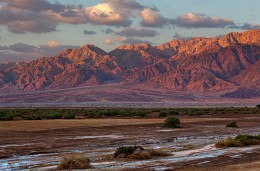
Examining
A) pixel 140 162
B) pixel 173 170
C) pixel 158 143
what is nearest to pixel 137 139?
pixel 158 143

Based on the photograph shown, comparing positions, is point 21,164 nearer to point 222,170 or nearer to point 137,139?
point 222,170

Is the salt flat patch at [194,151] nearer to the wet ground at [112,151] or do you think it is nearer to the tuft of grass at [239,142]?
the wet ground at [112,151]

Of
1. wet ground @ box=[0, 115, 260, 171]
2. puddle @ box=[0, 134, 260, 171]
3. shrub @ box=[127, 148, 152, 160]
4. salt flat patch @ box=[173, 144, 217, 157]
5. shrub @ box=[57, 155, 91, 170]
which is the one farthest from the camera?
salt flat patch @ box=[173, 144, 217, 157]

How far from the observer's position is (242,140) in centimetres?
2500

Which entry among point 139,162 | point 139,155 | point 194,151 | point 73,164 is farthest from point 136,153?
point 194,151

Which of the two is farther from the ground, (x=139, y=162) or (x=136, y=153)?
(x=136, y=153)

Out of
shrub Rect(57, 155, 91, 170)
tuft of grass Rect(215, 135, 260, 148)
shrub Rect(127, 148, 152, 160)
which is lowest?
tuft of grass Rect(215, 135, 260, 148)

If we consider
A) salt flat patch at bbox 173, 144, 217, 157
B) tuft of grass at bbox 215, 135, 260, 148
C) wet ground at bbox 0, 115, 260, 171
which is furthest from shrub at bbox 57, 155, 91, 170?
tuft of grass at bbox 215, 135, 260, 148

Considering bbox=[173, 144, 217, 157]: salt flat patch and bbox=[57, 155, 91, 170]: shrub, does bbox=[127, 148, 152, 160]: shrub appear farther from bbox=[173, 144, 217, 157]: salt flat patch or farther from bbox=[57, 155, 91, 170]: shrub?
bbox=[57, 155, 91, 170]: shrub

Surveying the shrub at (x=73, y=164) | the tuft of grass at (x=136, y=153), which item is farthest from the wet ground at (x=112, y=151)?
the tuft of grass at (x=136, y=153)

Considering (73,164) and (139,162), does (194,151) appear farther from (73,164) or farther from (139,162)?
(73,164)

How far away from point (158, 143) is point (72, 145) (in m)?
4.90

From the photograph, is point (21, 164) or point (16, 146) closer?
point (21, 164)

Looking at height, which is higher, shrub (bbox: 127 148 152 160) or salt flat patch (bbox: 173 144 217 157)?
shrub (bbox: 127 148 152 160)
